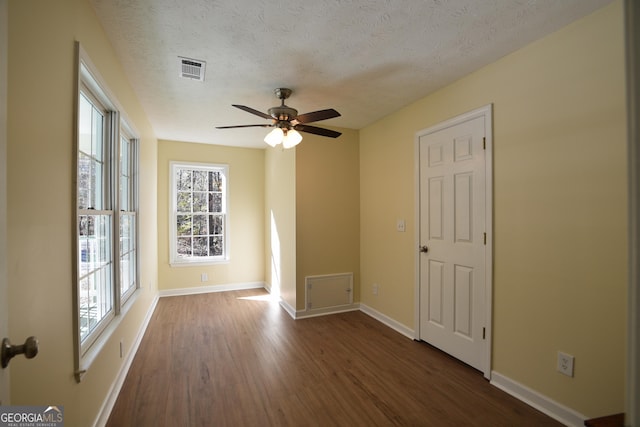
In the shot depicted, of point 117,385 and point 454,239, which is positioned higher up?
point 454,239

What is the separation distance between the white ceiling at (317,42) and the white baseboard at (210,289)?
121 inches

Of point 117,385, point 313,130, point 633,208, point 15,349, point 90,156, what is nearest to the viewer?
point 633,208

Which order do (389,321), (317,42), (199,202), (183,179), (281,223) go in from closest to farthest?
(317,42) → (389,321) → (281,223) → (183,179) → (199,202)

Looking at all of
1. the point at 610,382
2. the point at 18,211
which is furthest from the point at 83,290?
the point at 610,382

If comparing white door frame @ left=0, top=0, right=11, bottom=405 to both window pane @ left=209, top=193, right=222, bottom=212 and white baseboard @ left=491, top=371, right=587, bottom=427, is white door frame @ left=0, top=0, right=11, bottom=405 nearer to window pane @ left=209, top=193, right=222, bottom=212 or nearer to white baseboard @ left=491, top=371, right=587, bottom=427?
white baseboard @ left=491, top=371, right=587, bottom=427

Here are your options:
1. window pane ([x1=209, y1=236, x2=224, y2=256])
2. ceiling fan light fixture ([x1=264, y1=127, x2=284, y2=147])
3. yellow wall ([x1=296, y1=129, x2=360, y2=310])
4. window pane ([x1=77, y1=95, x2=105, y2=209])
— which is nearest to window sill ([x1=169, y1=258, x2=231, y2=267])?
window pane ([x1=209, y1=236, x2=224, y2=256])

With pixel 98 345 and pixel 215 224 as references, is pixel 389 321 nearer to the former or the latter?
pixel 98 345

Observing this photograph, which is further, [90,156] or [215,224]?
[215,224]

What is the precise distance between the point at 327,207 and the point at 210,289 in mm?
2681

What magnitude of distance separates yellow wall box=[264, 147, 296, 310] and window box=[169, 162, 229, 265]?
796mm

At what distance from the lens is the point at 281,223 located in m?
4.38

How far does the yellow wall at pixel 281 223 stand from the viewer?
393 centimetres

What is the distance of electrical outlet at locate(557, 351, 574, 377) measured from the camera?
6.06ft

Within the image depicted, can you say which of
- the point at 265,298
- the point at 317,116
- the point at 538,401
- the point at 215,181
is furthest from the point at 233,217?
the point at 538,401
